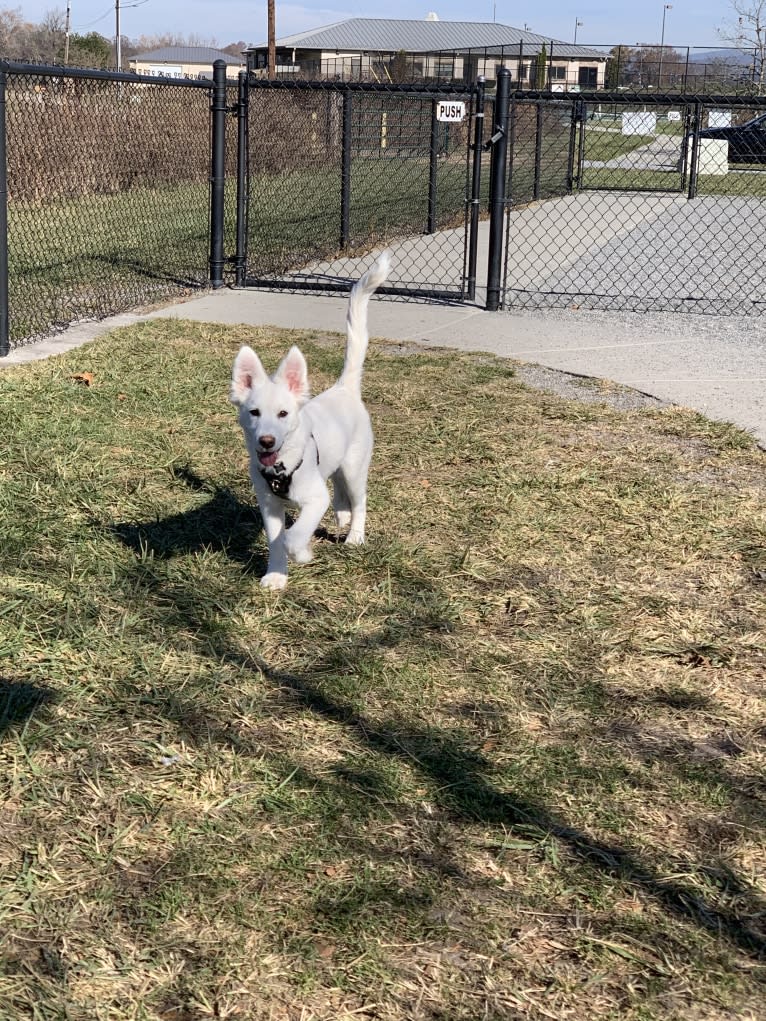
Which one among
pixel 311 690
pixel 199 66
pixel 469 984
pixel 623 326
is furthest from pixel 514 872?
pixel 199 66

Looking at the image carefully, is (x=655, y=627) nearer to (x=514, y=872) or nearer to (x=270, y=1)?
(x=514, y=872)

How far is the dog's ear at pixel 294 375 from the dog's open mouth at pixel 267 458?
224 mm

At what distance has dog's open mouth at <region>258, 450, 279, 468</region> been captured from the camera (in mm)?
3599

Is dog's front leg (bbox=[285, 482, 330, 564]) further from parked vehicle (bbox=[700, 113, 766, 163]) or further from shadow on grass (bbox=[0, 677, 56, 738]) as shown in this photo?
parked vehicle (bbox=[700, 113, 766, 163])

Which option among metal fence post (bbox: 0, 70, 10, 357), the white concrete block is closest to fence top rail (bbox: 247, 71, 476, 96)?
metal fence post (bbox: 0, 70, 10, 357)

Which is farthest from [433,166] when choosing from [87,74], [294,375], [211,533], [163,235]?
[294,375]

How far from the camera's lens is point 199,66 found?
92312mm

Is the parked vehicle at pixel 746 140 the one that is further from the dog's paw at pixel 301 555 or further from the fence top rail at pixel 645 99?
the dog's paw at pixel 301 555

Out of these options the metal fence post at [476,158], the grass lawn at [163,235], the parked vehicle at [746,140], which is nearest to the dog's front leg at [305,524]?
the grass lawn at [163,235]

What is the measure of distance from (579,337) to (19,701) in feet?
20.5

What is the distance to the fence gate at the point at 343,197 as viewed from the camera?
10.4 m

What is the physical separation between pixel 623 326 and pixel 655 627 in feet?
18.5

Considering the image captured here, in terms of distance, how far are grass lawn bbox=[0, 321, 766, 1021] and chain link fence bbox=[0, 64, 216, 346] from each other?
15.3 feet

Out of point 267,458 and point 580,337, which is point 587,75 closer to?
point 580,337
